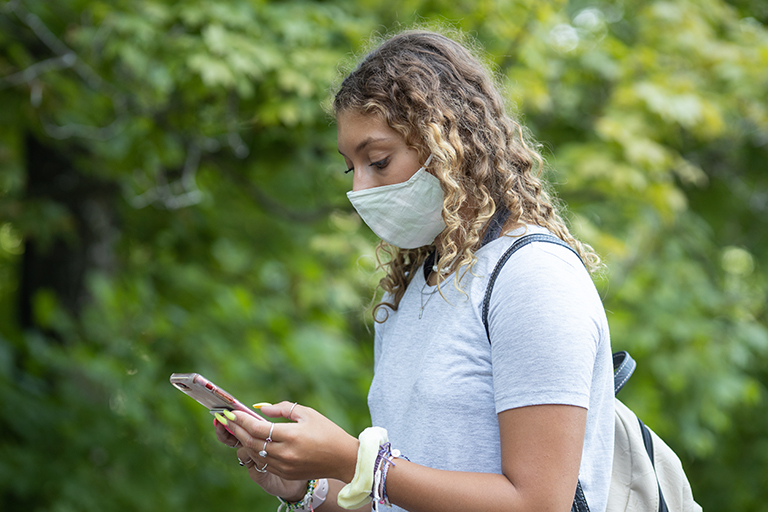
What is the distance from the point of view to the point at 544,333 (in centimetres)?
108

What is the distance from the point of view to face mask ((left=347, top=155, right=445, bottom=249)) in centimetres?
137

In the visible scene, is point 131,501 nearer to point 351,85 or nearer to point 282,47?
point 282,47

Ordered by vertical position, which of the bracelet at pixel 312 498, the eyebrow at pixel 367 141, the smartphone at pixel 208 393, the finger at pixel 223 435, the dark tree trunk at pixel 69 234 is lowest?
the dark tree trunk at pixel 69 234

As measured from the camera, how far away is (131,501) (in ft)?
13.2

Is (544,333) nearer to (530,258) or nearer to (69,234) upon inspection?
(530,258)

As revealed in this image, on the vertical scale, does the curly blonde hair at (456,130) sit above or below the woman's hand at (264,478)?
above

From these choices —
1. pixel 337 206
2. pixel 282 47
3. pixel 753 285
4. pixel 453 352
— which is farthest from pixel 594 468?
pixel 753 285

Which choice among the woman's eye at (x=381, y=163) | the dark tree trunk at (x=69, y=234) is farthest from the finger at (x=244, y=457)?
the dark tree trunk at (x=69, y=234)

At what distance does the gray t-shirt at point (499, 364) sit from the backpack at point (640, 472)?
0.07 metres

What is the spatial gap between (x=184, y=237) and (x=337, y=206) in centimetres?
132

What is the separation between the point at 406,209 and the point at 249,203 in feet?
11.7

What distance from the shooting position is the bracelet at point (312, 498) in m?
1.56

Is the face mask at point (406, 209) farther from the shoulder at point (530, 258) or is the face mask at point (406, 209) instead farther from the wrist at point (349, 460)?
the wrist at point (349, 460)

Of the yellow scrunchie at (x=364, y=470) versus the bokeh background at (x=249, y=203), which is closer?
the yellow scrunchie at (x=364, y=470)
